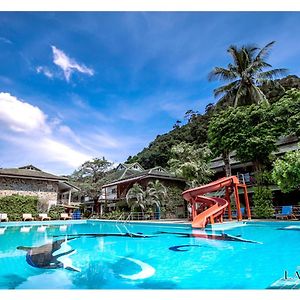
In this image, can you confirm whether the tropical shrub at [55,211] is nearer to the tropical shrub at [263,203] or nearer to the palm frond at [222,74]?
the tropical shrub at [263,203]

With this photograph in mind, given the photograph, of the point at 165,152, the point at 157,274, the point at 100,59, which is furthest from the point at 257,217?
the point at 165,152

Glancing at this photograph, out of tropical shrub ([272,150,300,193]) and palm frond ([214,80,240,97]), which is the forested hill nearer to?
palm frond ([214,80,240,97])

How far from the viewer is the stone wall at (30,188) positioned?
2322 cm

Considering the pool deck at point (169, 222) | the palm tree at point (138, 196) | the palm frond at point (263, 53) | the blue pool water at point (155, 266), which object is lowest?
the blue pool water at point (155, 266)

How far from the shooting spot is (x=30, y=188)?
80.3 feet

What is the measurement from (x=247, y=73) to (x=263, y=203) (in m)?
10.4

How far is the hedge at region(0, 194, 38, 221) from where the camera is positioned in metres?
21.8

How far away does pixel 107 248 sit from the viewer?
29.4 ft

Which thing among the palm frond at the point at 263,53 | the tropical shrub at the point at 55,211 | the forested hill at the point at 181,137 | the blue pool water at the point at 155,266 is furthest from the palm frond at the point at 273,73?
the tropical shrub at the point at 55,211

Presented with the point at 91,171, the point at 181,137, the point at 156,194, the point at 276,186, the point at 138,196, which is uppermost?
the point at 181,137

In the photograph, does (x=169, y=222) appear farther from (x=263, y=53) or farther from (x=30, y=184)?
(x=263, y=53)

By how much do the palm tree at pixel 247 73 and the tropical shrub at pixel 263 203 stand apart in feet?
24.1

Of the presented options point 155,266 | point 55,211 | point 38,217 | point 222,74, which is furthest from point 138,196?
point 155,266

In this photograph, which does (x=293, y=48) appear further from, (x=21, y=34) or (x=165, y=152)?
(x=165, y=152)
